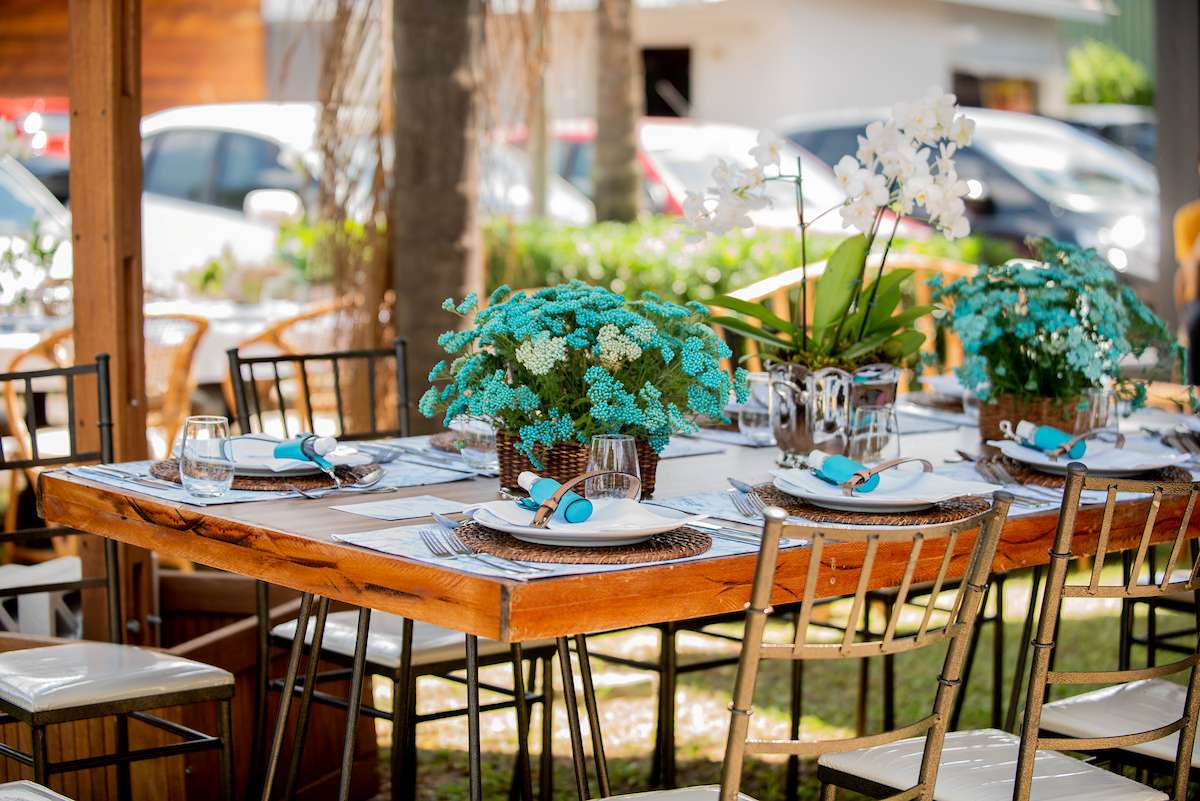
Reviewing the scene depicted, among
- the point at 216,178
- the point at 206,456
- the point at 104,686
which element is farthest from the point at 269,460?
the point at 216,178

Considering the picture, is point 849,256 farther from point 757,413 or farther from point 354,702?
point 354,702

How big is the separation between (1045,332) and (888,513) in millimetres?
833

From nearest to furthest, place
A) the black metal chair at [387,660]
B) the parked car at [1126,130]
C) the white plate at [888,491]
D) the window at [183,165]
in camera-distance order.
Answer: the white plate at [888,491] < the black metal chair at [387,660] < the window at [183,165] < the parked car at [1126,130]

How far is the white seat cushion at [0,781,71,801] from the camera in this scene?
2115 millimetres

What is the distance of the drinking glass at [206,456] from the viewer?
2322 mm

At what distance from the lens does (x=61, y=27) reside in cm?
877

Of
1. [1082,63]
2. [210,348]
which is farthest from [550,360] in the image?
[1082,63]

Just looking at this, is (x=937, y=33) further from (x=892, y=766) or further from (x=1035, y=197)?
(x=892, y=766)

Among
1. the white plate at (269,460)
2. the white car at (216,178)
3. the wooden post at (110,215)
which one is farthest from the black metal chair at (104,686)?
the white car at (216,178)

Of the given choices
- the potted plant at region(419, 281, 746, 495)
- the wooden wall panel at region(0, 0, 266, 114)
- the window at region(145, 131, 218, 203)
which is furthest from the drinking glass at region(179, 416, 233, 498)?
the wooden wall panel at region(0, 0, 266, 114)

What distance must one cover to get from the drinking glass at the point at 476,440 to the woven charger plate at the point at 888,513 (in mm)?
493

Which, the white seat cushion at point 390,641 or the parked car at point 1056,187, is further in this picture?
the parked car at point 1056,187

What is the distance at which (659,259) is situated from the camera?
7.12 meters

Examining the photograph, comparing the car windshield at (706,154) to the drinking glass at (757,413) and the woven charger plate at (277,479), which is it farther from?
the woven charger plate at (277,479)
